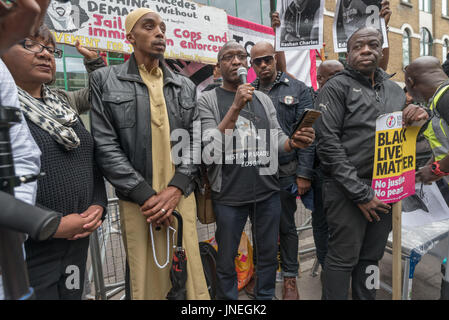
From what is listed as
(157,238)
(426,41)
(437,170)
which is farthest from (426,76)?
(426,41)

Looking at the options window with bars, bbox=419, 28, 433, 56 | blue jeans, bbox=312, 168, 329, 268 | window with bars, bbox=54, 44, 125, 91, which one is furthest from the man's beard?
window with bars, bbox=419, 28, 433, 56

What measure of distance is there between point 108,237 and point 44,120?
2.12m

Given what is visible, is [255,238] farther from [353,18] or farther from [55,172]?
[353,18]

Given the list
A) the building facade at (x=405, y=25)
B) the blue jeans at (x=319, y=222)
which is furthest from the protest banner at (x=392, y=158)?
the building facade at (x=405, y=25)

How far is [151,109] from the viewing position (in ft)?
6.12

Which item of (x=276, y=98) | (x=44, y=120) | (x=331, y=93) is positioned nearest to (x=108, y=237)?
(x=44, y=120)

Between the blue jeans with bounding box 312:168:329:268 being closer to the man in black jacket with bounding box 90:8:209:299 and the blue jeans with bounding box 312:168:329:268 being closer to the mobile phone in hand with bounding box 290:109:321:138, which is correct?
the mobile phone in hand with bounding box 290:109:321:138

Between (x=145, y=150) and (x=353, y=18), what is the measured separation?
295 cm

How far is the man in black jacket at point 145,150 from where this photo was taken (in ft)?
5.82

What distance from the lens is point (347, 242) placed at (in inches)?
81.4

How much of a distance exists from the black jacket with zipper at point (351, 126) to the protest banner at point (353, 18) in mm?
1359

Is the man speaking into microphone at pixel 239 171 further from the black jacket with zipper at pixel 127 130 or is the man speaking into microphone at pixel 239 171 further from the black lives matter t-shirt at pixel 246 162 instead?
the black jacket with zipper at pixel 127 130

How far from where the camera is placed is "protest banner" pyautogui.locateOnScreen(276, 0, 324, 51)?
3.53 meters

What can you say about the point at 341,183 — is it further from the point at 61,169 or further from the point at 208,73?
the point at 208,73
